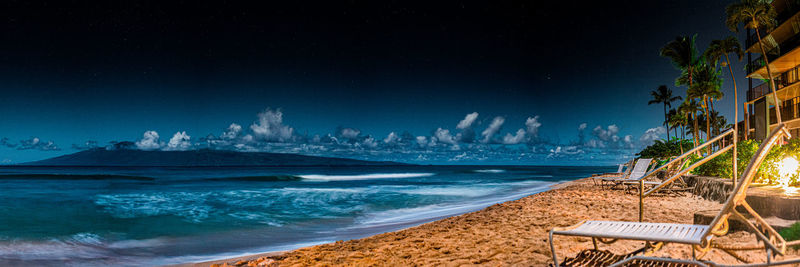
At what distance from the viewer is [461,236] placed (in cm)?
531

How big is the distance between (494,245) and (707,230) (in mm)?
2730

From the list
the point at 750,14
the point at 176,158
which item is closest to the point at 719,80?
the point at 750,14

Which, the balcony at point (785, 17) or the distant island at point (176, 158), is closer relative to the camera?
the balcony at point (785, 17)

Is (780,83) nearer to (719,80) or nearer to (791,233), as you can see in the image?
(719,80)

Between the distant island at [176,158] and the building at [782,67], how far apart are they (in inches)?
4777

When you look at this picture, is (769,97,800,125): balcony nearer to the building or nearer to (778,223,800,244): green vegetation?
the building

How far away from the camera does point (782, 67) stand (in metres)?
28.6

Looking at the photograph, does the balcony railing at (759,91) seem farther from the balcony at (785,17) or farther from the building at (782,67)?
the balcony at (785,17)

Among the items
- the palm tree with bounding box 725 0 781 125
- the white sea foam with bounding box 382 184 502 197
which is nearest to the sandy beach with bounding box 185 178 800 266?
the white sea foam with bounding box 382 184 502 197

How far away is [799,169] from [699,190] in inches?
104

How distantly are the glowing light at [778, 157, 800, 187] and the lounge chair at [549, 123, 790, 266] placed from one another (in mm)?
4581

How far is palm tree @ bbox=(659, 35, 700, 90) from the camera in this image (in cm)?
2791

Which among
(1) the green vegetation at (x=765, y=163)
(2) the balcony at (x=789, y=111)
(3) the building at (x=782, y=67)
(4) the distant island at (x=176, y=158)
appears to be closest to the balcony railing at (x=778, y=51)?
(3) the building at (x=782, y=67)

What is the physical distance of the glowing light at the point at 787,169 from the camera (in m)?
5.82
